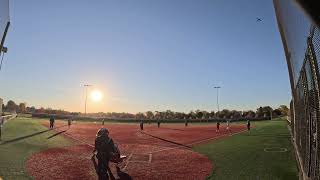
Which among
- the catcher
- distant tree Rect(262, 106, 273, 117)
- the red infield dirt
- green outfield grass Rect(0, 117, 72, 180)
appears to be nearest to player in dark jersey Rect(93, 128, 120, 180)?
the catcher

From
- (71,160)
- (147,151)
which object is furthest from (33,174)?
(147,151)

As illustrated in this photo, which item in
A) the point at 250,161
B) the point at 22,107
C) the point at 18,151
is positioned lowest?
the point at 250,161

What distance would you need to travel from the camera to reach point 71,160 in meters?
21.6

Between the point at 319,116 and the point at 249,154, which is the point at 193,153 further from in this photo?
the point at 319,116

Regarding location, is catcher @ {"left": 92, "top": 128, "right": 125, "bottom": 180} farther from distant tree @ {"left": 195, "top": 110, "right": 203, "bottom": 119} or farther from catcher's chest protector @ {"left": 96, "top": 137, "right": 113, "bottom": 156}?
distant tree @ {"left": 195, "top": 110, "right": 203, "bottom": 119}

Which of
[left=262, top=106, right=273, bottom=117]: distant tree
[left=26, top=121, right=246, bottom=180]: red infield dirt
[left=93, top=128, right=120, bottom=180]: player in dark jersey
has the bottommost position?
[left=26, top=121, right=246, bottom=180]: red infield dirt

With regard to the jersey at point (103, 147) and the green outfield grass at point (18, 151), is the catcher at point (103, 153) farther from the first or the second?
the green outfield grass at point (18, 151)

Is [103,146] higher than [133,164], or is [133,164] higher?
[103,146]

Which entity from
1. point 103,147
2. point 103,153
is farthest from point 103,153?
point 103,147

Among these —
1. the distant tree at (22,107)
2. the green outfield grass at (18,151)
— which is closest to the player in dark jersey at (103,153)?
the green outfield grass at (18,151)

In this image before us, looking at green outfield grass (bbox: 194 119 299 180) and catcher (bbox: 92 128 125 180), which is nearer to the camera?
catcher (bbox: 92 128 125 180)

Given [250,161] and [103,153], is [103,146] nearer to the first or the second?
[103,153]

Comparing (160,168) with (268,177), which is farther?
(160,168)

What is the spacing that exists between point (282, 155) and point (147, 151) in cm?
912
